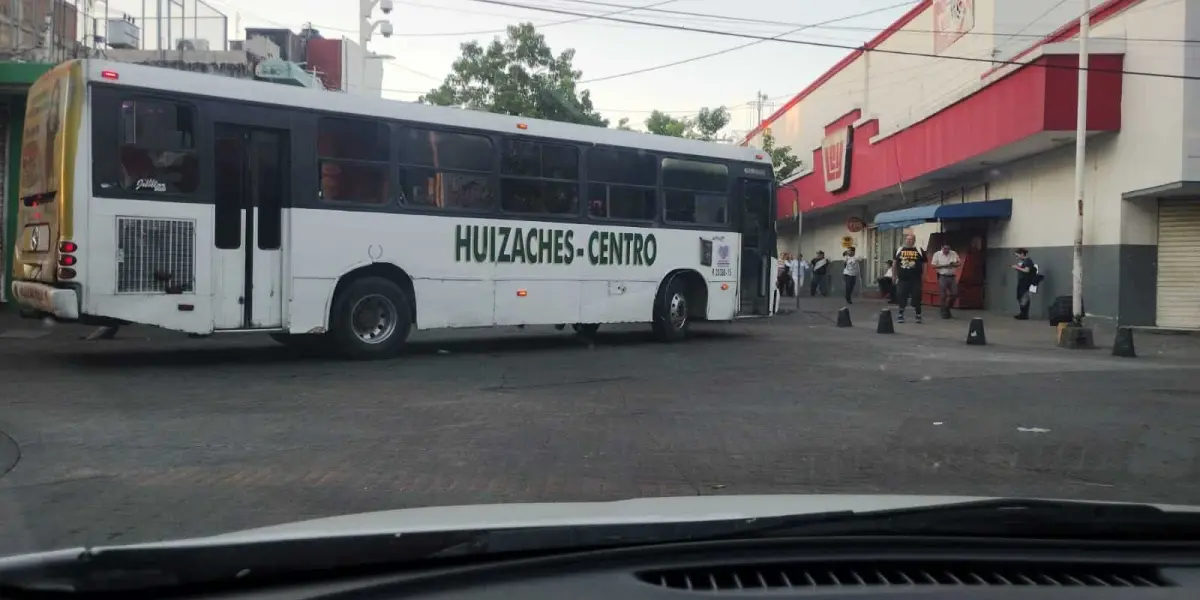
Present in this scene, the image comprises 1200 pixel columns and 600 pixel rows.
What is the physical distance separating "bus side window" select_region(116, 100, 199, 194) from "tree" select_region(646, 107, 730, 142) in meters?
49.7

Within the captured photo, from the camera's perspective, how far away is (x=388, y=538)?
2373mm

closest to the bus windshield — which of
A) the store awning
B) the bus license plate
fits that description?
the bus license plate

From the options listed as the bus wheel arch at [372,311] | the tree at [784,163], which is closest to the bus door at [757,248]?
the bus wheel arch at [372,311]

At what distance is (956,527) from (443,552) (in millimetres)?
1321

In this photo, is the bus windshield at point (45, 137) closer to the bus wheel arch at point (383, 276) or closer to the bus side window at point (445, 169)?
the bus wheel arch at point (383, 276)

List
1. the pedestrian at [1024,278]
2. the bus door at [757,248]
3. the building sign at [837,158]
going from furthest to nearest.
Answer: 1. the building sign at [837,158]
2. the pedestrian at [1024,278]
3. the bus door at [757,248]

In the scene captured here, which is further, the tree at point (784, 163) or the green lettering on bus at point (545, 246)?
the tree at point (784, 163)

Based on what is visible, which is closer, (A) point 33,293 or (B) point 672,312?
(A) point 33,293

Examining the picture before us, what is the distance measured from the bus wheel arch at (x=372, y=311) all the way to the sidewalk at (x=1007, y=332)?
30.5ft

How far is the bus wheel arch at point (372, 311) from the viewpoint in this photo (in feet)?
39.9

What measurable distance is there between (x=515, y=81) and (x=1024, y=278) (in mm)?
24414

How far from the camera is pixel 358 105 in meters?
12.1

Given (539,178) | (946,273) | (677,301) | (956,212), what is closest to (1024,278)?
(946,273)

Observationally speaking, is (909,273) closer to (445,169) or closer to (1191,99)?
(1191,99)
